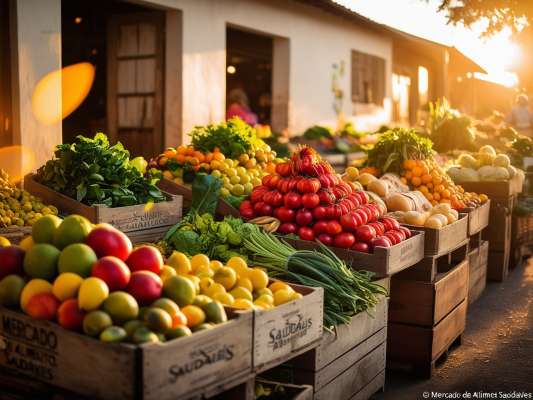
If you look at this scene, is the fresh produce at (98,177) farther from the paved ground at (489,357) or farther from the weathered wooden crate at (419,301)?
the paved ground at (489,357)

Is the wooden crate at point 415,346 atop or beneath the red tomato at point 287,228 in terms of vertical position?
beneath

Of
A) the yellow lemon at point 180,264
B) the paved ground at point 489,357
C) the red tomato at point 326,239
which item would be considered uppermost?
the yellow lemon at point 180,264

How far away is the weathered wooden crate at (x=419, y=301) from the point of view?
513 cm

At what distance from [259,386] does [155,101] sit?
6.98m

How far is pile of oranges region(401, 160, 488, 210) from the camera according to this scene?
686 cm

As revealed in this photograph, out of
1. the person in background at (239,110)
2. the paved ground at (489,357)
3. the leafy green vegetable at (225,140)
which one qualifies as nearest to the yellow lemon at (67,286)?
the paved ground at (489,357)

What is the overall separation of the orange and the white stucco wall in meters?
6.65

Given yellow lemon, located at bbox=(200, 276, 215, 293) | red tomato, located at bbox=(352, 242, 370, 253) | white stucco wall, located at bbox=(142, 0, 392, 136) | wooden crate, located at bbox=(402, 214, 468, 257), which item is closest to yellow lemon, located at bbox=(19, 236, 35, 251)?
yellow lemon, located at bbox=(200, 276, 215, 293)

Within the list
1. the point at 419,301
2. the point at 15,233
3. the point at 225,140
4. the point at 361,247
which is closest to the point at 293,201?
the point at 361,247

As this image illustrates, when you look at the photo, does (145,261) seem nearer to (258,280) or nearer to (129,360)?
(129,360)

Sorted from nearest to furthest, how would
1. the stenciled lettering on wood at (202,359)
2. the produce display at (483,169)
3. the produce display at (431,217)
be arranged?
the stenciled lettering on wood at (202,359) < the produce display at (431,217) < the produce display at (483,169)

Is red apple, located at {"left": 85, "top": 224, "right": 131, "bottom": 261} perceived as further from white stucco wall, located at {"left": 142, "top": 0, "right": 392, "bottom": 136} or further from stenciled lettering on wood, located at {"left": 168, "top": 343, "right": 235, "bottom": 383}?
white stucco wall, located at {"left": 142, "top": 0, "right": 392, "bottom": 136}

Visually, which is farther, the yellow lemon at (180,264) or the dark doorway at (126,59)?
the dark doorway at (126,59)

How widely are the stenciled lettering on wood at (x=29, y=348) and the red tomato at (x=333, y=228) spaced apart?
2388 millimetres
